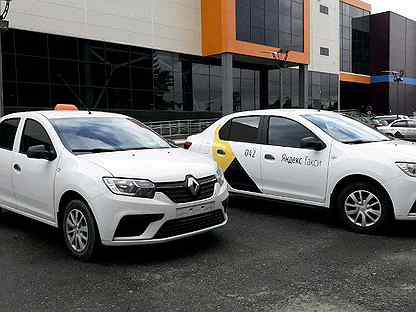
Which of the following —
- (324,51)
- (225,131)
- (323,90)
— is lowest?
(225,131)

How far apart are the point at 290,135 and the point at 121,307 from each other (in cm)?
387

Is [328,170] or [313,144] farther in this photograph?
[313,144]

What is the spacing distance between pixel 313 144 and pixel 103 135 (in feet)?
8.83

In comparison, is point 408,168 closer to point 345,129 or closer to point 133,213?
point 345,129

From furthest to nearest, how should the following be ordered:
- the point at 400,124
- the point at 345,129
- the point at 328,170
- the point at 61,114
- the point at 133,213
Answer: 1. the point at 400,124
2. the point at 345,129
3. the point at 328,170
4. the point at 61,114
5. the point at 133,213

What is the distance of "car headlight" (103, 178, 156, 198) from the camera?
480 centimetres

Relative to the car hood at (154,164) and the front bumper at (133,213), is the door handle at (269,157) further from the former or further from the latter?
the front bumper at (133,213)

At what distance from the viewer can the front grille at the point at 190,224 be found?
495 cm

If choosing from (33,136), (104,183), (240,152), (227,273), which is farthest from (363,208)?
(33,136)

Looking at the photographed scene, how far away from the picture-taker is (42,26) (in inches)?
1151

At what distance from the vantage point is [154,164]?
5.13 m

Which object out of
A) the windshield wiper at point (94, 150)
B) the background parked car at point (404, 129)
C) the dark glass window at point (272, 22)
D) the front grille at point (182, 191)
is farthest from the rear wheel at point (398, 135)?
the windshield wiper at point (94, 150)

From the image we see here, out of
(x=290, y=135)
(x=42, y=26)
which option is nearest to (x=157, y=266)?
(x=290, y=135)

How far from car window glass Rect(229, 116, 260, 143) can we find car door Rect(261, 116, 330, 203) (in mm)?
248
